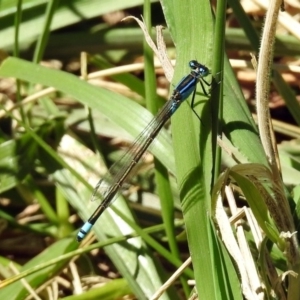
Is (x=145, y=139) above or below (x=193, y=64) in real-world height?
below

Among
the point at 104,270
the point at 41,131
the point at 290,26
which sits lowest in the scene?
the point at 104,270

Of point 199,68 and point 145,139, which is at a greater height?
point 199,68

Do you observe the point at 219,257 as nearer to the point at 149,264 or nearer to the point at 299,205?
the point at 299,205

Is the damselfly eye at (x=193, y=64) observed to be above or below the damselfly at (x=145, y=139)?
above

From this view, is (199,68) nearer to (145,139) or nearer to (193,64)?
(193,64)

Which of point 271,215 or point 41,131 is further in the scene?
point 41,131

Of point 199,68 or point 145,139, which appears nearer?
point 199,68

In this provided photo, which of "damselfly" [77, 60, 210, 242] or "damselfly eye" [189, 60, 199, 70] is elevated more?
"damselfly eye" [189, 60, 199, 70]

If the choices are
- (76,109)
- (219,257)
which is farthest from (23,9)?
(219,257)

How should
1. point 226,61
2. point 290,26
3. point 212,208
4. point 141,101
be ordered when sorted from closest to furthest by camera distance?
point 212,208
point 226,61
point 290,26
point 141,101

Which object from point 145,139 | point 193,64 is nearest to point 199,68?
point 193,64

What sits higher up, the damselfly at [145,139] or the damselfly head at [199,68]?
the damselfly head at [199,68]
